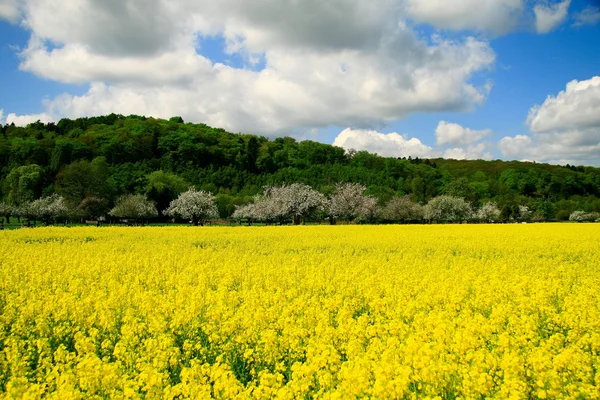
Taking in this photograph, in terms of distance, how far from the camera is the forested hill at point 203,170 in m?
73.7

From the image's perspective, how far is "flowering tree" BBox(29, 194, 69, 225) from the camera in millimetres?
58250

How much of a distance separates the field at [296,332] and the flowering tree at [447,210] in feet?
207

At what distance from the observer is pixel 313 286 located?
10.3m

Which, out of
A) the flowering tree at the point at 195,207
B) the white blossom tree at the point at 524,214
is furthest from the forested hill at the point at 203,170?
the flowering tree at the point at 195,207

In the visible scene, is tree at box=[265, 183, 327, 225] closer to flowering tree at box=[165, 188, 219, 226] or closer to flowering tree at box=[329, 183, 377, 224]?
flowering tree at box=[329, 183, 377, 224]

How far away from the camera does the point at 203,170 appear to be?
91.2 metres

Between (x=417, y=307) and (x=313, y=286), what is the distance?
2.98m

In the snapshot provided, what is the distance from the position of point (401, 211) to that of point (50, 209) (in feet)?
169

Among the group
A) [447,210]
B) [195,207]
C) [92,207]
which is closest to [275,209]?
[195,207]

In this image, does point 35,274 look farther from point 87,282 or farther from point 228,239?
point 228,239

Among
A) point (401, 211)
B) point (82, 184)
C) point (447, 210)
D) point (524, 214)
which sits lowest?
point (524, 214)

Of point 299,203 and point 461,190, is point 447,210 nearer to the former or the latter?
point 461,190

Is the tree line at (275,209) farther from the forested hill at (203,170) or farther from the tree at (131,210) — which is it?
the forested hill at (203,170)

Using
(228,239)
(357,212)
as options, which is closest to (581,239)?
(228,239)
